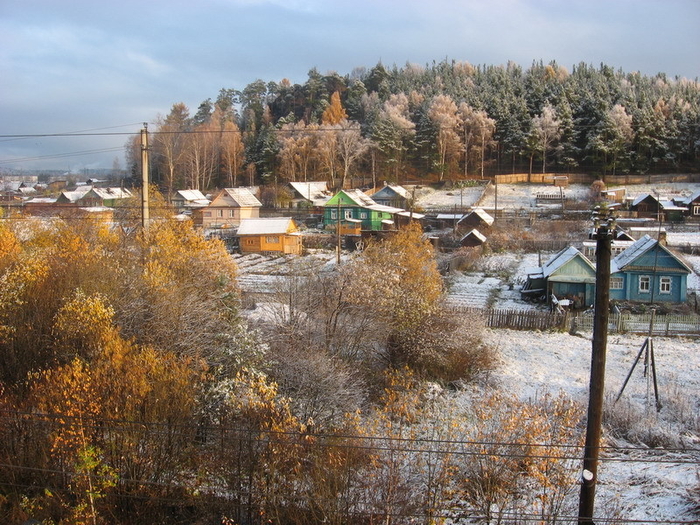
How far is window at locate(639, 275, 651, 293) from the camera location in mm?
22219

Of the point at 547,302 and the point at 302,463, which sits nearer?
the point at 302,463

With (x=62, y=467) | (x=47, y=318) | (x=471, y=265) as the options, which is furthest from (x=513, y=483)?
(x=471, y=265)

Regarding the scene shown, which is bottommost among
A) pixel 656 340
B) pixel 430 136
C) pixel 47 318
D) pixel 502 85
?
pixel 656 340

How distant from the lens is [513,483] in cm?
777

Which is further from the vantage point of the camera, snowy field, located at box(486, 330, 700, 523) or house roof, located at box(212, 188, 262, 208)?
house roof, located at box(212, 188, 262, 208)

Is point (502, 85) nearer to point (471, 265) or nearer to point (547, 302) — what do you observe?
point (471, 265)

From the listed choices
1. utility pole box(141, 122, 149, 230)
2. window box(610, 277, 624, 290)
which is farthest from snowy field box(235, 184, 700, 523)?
utility pole box(141, 122, 149, 230)

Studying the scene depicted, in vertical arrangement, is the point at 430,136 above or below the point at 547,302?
above

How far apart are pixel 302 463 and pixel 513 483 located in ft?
9.99

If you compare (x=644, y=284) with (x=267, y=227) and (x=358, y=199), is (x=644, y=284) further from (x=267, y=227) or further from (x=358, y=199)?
(x=358, y=199)

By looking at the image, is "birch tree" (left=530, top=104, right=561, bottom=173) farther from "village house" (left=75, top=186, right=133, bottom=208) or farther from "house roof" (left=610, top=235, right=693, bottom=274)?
"village house" (left=75, top=186, right=133, bottom=208)

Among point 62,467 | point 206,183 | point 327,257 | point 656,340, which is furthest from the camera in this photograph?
point 206,183

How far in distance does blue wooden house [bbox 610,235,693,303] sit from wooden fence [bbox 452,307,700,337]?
3.10 metres

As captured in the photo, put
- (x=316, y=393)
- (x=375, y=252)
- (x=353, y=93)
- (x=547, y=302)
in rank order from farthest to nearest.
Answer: (x=353, y=93) < (x=547, y=302) < (x=375, y=252) < (x=316, y=393)
